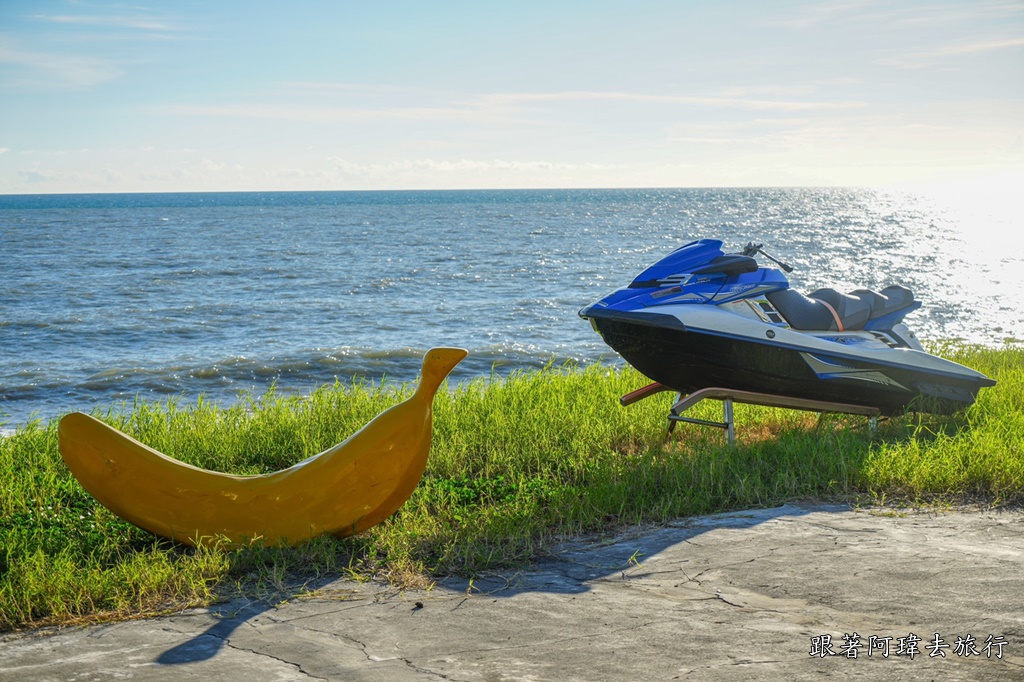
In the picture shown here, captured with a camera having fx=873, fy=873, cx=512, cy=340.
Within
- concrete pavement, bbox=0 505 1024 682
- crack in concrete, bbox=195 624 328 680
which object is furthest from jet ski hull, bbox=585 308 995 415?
crack in concrete, bbox=195 624 328 680

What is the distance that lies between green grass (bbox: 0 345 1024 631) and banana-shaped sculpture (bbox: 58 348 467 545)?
0.13 m

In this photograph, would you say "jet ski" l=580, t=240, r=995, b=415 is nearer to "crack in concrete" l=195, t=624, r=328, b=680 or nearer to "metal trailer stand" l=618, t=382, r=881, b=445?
"metal trailer stand" l=618, t=382, r=881, b=445

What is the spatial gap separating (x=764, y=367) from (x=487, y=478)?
208cm

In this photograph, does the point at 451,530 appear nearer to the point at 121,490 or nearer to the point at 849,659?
the point at 121,490

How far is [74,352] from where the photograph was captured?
17.1 meters

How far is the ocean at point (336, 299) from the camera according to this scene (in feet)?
50.2

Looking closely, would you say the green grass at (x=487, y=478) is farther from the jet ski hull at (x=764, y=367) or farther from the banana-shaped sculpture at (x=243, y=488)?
the jet ski hull at (x=764, y=367)

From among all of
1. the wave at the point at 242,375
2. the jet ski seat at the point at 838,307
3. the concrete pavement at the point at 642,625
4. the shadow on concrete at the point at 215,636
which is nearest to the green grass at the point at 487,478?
the shadow on concrete at the point at 215,636

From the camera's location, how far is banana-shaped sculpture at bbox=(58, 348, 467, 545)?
4.53 m

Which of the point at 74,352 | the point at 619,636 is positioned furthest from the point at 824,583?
the point at 74,352

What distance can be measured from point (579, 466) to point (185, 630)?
2.96 meters

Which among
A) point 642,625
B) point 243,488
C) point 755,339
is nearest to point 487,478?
point 243,488

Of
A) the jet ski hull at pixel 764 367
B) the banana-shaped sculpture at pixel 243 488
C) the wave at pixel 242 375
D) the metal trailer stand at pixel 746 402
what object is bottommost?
the wave at pixel 242 375

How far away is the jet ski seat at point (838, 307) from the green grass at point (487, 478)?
2.64ft
